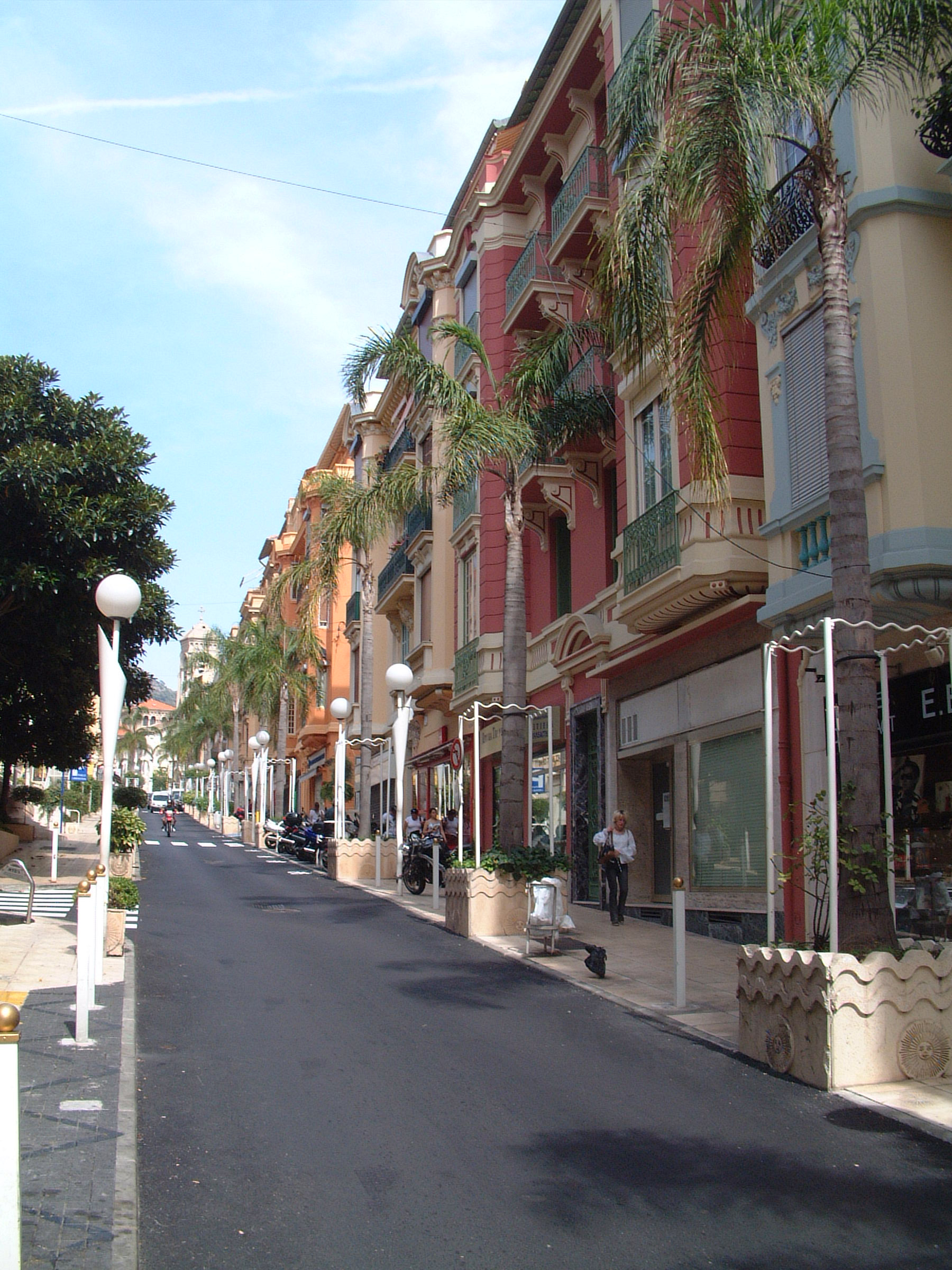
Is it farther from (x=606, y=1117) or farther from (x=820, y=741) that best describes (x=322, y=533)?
(x=606, y=1117)

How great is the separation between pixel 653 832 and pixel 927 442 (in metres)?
9.91

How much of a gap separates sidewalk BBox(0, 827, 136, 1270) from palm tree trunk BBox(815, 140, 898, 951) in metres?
4.89

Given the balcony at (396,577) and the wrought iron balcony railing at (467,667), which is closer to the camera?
the wrought iron balcony railing at (467,667)

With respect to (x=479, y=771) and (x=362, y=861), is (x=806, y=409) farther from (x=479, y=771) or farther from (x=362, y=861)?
(x=362, y=861)

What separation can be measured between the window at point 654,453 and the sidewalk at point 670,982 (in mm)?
5909

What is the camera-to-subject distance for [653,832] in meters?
19.9

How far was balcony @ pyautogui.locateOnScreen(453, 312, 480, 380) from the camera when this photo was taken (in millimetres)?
27828

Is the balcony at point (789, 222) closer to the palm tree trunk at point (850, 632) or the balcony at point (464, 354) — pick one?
the palm tree trunk at point (850, 632)

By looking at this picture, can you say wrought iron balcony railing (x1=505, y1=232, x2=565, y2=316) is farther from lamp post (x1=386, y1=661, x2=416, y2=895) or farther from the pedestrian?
the pedestrian

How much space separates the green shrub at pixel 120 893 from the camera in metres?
12.9

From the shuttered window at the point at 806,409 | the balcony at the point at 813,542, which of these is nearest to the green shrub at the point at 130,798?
the balcony at the point at 813,542

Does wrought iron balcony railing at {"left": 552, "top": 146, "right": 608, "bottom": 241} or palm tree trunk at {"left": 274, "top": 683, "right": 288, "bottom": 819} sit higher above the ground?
wrought iron balcony railing at {"left": 552, "top": 146, "right": 608, "bottom": 241}

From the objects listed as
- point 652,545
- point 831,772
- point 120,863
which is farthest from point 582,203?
point 831,772

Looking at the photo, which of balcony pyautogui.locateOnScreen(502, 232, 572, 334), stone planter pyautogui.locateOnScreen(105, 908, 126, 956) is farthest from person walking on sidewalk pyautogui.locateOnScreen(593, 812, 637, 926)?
balcony pyautogui.locateOnScreen(502, 232, 572, 334)
